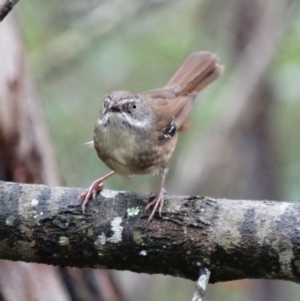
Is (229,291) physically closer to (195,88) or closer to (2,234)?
(195,88)

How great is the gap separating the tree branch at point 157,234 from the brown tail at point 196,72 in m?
1.93

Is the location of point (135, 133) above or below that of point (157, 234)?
above

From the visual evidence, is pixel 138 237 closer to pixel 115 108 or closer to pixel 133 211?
pixel 133 211

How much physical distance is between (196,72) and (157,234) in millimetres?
2272

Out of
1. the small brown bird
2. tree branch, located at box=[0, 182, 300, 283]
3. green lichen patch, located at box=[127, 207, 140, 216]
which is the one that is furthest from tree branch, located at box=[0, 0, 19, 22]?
green lichen patch, located at box=[127, 207, 140, 216]

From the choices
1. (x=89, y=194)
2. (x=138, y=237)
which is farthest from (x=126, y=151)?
(x=138, y=237)

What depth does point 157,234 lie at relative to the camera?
9.72 feet

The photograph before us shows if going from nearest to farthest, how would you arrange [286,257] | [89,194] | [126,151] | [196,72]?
[286,257] < [89,194] < [126,151] < [196,72]

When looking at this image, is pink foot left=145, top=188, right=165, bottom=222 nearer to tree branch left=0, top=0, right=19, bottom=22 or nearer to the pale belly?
the pale belly

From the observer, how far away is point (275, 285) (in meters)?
6.71

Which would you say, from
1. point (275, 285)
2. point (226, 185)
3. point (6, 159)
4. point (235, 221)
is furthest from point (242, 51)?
point (235, 221)

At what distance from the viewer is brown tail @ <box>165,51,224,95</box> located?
194 inches

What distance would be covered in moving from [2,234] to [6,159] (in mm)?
1696

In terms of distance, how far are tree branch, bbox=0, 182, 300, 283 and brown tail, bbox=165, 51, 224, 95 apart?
76.1 inches
